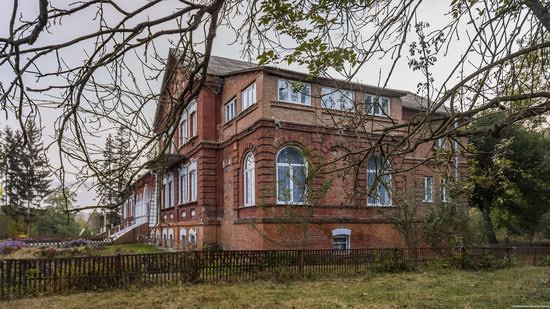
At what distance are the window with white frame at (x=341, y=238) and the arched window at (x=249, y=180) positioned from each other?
3.67 metres

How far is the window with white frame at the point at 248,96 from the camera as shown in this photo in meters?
18.5

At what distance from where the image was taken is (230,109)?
2139 cm

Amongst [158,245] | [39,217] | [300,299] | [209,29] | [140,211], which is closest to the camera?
[209,29]

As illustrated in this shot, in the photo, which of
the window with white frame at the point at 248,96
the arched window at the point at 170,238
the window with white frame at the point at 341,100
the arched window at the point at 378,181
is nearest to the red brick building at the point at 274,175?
the window with white frame at the point at 248,96

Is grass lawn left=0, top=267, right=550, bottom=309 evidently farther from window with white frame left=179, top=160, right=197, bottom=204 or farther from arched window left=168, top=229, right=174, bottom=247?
arched window left=168, top=229, right=174, bottom=247

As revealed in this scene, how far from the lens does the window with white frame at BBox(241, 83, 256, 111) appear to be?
18.5m

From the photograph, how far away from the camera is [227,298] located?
376 inches

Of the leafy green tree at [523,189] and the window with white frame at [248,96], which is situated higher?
the window with white frame at [248,96]

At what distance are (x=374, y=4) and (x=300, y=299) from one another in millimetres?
6155

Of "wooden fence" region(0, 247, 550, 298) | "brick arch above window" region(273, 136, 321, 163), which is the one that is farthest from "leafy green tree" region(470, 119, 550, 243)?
"wooden fence" region(0, 247, 550, 298)

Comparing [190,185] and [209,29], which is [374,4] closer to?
[209,29]

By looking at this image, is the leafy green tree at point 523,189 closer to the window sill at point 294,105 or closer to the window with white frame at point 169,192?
the window sill at point 294,105

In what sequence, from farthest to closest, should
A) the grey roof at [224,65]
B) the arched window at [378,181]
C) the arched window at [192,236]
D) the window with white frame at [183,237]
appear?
1. the window with white frame at [183,237]
2. the grey roof at [224,65]
3. the arched window at [192,236]
4. the arched window at [378,181]

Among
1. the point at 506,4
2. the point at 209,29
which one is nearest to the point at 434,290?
the point at 506,4
